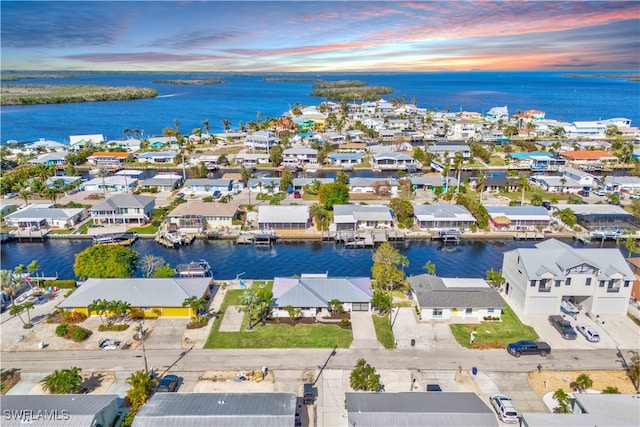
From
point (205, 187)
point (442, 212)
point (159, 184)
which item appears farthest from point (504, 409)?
point (159, 184)

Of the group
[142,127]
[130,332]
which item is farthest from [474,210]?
[142,127]

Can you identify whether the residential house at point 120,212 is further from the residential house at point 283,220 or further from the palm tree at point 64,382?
the palm tree at point 64,382

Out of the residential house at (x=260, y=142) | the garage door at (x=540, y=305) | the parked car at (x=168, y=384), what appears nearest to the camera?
the parked car at (x=168, y=384)

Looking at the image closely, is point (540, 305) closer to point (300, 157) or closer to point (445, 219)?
point (445, 219)

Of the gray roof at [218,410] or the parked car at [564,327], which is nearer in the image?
the gray roof at [218,410]

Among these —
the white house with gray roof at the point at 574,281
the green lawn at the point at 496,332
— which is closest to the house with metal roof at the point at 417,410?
the green lawn at the point at 496,332

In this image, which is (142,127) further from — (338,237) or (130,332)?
(130,332)

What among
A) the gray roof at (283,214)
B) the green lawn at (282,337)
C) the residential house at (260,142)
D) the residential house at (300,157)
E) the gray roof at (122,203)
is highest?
the residential house at (260,142)
